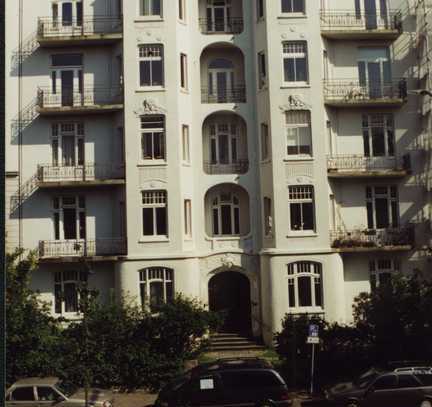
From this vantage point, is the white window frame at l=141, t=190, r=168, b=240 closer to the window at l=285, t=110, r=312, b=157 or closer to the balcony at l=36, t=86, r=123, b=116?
the balcony at l=36, t=86, r=123, b=116

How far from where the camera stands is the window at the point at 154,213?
2973cm

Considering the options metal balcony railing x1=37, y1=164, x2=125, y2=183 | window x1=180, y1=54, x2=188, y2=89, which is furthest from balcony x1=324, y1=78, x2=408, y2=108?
metal balcony railing x1=37, y1=164, x2=125, y2=183

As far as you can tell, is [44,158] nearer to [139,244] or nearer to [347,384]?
[139,244]

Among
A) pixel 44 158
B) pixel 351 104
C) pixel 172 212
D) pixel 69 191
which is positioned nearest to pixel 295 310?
pixel 172 212

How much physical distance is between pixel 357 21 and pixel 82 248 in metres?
18.2

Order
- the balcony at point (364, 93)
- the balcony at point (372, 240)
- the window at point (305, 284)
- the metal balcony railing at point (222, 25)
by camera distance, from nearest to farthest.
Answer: the window at point (305, 284) → the balcony at point (372, 240) → the balcony at point (364, 93) → the metal balcony railing at point (222, 25)

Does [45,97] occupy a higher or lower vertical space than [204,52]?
lower

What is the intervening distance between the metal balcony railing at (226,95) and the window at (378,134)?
646cm

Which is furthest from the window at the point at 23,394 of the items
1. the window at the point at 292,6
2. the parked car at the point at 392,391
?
the window at the point at 292,6

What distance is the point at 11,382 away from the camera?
72.4ft

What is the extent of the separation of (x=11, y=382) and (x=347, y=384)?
12.0m

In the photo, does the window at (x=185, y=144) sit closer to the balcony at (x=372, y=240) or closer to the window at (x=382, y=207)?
the balcony at (x=372, y=240)

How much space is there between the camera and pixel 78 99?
30.9 meters

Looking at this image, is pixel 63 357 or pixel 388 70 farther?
pixel 388 70
